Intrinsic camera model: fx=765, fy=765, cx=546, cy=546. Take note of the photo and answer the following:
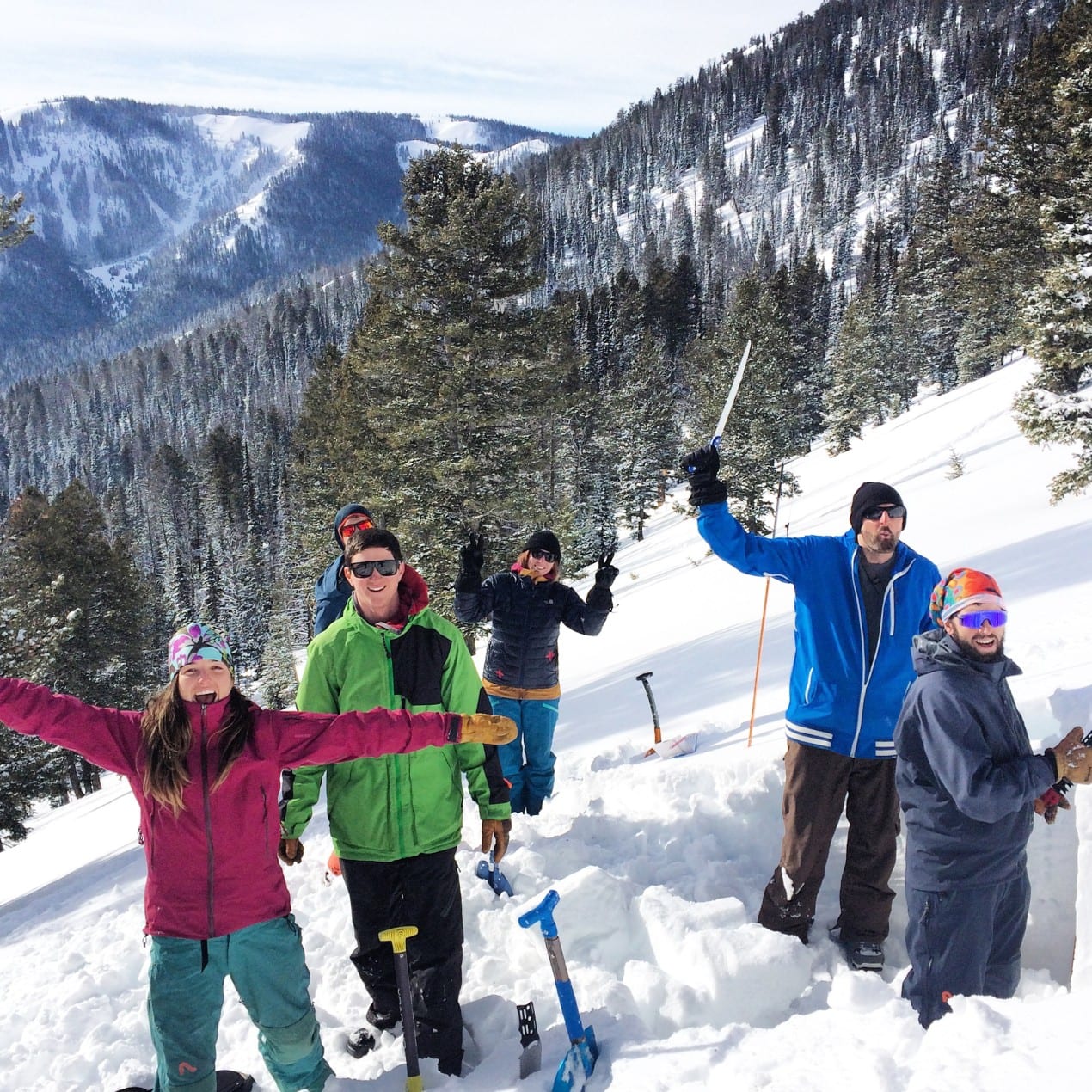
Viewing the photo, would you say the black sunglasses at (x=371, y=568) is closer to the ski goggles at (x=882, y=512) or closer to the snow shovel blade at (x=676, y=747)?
the ski goggles at (x=882, y=512)

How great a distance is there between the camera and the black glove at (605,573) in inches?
201

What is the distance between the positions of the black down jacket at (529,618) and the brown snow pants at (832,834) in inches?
75.6

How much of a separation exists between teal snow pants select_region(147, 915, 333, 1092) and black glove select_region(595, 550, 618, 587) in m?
2.88

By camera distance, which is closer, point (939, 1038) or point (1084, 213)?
point (939, 1038)

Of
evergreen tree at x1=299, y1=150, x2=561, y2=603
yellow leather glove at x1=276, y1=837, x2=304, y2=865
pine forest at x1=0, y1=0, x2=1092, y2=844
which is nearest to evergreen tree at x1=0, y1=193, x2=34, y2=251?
pine forest at x1=0, y1=0, x2=1092, y2=844

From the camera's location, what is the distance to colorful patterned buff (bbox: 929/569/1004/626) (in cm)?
253

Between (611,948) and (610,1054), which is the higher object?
(610,1054)

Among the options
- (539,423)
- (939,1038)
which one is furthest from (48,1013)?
(539,423)

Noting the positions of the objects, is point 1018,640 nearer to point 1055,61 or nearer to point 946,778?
point 946,778

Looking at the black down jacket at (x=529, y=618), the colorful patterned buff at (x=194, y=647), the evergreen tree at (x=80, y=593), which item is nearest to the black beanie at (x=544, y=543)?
the black down jacket at (x=529, y=618)

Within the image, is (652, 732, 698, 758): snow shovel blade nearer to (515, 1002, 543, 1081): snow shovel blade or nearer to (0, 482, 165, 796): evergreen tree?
(515, 1002, 543, 1081): snow shovel blade

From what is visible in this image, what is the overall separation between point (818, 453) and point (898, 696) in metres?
39.3

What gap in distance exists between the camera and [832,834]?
11.5ft

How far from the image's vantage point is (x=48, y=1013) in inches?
147
